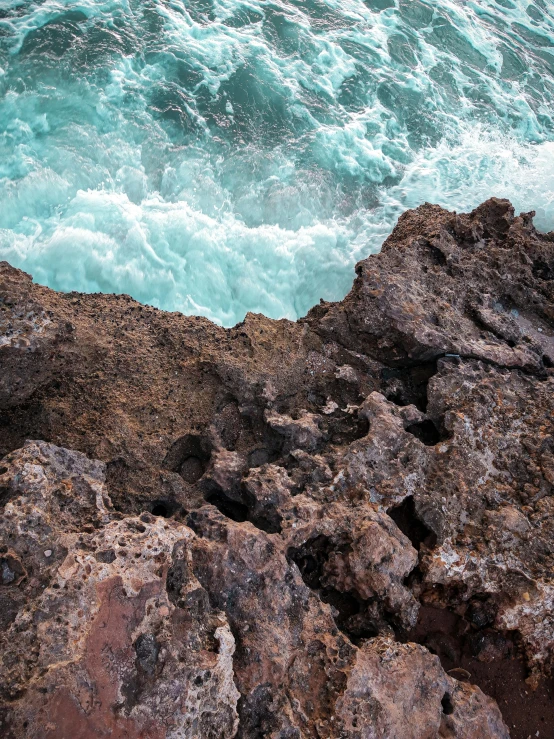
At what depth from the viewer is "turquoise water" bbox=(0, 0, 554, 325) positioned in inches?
397

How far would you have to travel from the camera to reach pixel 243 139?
1209cm

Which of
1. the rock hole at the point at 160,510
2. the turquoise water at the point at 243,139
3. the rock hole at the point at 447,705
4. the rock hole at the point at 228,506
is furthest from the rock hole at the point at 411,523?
the turquoise water at the point at 243,139

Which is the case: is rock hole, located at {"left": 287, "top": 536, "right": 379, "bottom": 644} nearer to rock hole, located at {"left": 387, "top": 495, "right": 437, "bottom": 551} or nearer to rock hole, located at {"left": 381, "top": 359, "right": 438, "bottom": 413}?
rock hole, located at {"left": 387, "top": 495, "right": 437, "bottom": 551}

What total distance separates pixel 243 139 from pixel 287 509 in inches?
389

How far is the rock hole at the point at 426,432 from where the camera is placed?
509 centimetres

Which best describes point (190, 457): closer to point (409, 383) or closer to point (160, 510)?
point (160, 510)

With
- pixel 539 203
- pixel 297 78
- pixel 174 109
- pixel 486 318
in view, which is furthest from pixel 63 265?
pixel 539 203

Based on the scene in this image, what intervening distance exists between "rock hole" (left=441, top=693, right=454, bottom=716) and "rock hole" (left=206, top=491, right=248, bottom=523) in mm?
1845

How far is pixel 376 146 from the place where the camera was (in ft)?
42.5

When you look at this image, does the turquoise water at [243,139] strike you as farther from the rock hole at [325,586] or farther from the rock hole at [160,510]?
the rock hole at [325,586]

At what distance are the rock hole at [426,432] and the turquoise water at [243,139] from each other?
214 inches

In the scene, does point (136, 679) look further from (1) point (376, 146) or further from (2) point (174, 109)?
(1) point (376, 146)

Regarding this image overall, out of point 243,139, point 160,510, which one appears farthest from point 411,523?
point 243,139

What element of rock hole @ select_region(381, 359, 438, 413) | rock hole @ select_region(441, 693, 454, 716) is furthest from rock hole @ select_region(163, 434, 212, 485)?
rock hole @ select_region(441, 693, 454, 716)
